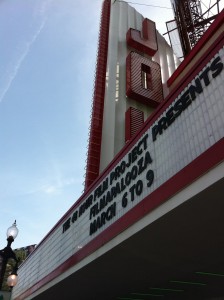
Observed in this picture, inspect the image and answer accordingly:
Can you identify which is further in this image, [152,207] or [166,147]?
[166,147]

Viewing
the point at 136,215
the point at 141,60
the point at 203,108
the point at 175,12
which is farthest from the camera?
the point at 175,12

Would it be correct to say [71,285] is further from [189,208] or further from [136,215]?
[189,208]

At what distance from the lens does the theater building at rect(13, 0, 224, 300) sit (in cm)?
548

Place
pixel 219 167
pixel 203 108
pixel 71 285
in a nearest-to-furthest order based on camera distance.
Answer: pixel 219 167, pixel 203 108, pixel 71 285

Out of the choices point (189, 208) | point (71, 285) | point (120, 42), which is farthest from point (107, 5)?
point (189, 208)

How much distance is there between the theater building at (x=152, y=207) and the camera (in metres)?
5.48

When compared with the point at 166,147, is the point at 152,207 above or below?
below

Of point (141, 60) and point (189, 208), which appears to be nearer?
point (189, 208)

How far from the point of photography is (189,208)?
5480mm

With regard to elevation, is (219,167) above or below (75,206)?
below

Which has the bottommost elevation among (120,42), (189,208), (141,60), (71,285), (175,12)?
(71,285)

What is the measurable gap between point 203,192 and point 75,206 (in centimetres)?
644

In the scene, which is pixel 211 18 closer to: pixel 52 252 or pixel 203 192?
pixel 52 252

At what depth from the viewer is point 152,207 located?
6.11 meters
